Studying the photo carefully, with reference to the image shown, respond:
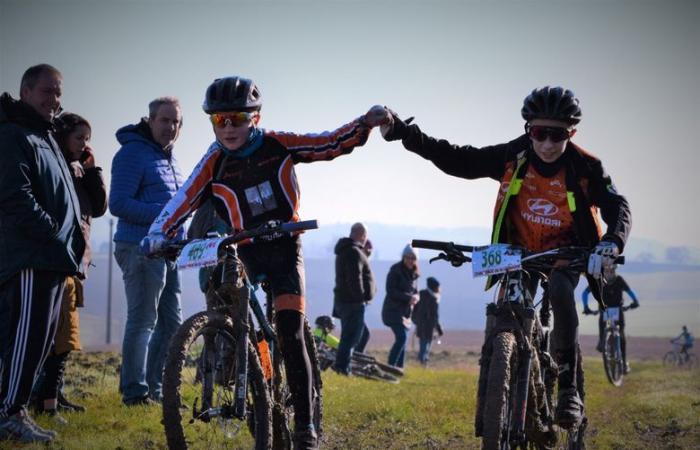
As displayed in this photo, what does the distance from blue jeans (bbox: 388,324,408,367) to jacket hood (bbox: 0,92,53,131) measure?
12997 mm

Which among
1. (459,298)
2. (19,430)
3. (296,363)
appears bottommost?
(19,430)

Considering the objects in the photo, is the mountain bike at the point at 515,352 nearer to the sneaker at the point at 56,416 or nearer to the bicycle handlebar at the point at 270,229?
the bicycle handlebar at the point at 270,229

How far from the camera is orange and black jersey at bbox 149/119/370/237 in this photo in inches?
269

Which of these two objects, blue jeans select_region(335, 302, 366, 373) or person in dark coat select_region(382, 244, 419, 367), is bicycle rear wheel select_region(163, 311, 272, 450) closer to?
blue jeans select_region(335, 302, 366, 373)

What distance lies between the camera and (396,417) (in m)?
11.0

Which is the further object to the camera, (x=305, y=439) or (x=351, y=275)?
(x=351, y=275)

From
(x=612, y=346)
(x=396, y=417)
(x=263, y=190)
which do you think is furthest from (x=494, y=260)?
(x=612, y=346)

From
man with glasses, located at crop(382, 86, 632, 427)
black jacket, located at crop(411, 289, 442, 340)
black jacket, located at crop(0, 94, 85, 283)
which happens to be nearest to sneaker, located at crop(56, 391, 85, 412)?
black jacket, located at crop(0, 94, 85, 283)

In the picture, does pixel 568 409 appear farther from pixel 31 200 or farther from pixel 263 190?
pixel 31 200

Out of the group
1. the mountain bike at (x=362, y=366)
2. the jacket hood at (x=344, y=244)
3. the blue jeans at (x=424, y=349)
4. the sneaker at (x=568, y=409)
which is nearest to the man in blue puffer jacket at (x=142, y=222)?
the sneaker at (x=568, y=409)

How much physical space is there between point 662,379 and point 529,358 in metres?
15.8

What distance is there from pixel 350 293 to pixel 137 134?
7.68 metres

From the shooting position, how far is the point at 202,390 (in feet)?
20.4

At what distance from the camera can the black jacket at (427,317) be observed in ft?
82.4
